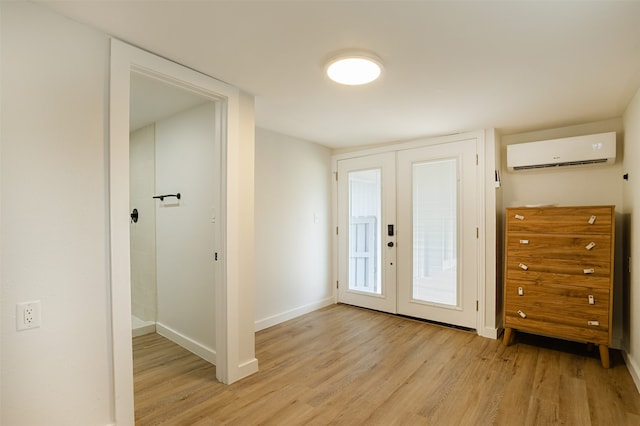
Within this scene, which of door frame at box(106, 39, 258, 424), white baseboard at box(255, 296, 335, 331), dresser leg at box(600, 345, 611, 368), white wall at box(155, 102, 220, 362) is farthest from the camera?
white baseboard at box(255, 296, 335, 331)

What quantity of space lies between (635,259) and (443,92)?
205 centimetres

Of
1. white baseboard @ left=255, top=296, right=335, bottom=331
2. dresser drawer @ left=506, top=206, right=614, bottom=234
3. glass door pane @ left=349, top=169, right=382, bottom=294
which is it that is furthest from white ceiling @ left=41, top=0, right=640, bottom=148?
white baseboard @ left=255, top=296, right=335, bottom=331

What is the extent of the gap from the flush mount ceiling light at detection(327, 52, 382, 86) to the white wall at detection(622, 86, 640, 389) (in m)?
2.11

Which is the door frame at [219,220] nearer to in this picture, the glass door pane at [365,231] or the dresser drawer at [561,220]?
the glass door pane at [365,231]

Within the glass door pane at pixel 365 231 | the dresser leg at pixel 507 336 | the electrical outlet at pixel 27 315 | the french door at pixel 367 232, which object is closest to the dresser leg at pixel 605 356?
the dresser leg at pixel 507 336

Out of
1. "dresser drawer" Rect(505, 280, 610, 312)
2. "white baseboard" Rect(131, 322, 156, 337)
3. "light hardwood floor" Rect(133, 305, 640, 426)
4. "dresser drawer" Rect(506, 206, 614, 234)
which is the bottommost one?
"light hardwood floor" Rect(133, 305, 640, 426)

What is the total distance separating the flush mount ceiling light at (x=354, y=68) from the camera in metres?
1.93

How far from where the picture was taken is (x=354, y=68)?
2.05 metres

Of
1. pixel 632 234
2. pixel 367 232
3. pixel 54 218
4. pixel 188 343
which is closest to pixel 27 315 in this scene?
pixel 54 218

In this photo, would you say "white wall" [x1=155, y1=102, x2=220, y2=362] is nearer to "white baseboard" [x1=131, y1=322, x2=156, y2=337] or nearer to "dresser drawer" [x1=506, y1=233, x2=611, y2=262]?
"white baseboard" [x1=131, y1=322, x2=156, y2=337]

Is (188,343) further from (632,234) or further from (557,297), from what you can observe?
(632,234)

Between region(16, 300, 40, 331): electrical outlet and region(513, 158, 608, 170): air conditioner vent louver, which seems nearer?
region(16, 300, 40, 331): electrical outlet

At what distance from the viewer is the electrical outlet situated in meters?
1.47

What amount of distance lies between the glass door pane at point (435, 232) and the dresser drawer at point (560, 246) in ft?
2.24
